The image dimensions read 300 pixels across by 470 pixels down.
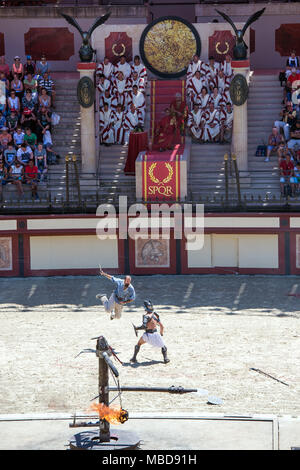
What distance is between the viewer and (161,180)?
1106 inches

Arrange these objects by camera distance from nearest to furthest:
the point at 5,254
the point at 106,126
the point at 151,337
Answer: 1. the point at 151,337
2. the point at 5,254
3. the point at 106,126

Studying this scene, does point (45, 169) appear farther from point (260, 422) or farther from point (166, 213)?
point (260, 422)

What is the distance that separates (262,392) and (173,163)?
38.9 feet

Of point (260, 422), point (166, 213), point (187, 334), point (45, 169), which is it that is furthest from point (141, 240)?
point (260, 422)

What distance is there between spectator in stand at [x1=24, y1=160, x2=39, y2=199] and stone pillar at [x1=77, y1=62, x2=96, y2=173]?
172cm

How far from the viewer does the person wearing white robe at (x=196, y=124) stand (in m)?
31.0

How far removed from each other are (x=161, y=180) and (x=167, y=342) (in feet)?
26.9

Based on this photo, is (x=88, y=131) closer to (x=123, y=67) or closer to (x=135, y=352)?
(x=123, y=67)

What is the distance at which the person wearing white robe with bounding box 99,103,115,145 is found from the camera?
3136 centimetres

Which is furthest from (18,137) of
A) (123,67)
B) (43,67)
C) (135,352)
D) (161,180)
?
(135,352)

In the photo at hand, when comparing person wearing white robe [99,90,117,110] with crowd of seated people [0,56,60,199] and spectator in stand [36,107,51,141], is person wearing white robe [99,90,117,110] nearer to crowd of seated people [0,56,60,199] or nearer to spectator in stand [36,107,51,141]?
crowd of seated people [0,56,60,199]

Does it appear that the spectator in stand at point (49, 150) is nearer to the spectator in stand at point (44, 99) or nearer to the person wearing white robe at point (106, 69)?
the spectator in stand at point (44, 99)

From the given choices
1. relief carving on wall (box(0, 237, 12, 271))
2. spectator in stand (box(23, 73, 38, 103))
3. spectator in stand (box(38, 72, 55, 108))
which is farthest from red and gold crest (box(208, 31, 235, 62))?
relief carving on wall (box(0, 237, 12, 271))

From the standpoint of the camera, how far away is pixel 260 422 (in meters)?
15.7
